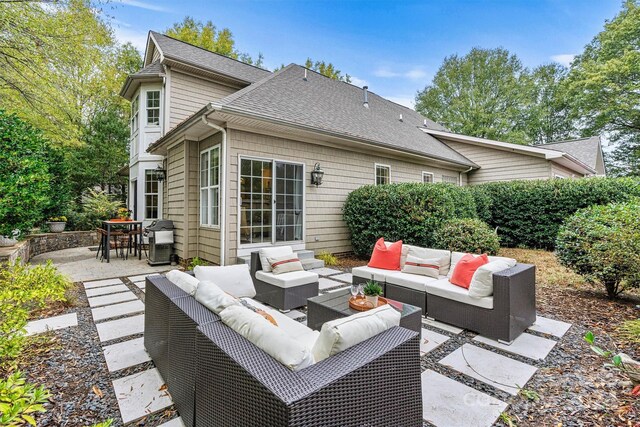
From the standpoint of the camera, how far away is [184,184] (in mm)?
6863

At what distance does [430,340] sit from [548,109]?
26.9 meters

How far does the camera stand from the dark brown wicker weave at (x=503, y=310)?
3.02 metres

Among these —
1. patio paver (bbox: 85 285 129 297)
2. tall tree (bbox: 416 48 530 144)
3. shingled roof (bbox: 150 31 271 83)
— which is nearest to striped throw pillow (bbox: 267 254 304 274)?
patio paver (bbox: 85 285 129 297)

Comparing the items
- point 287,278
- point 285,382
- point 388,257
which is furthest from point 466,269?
point 285,382

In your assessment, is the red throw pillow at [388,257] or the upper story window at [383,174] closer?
the red throw pillow at [388,257]

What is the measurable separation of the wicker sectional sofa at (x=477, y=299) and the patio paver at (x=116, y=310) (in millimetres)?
3369

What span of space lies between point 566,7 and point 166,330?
17.2m

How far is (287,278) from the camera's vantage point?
156 inches

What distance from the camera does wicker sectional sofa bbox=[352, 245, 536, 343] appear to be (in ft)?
9.96

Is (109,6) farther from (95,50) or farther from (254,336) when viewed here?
(254,336)

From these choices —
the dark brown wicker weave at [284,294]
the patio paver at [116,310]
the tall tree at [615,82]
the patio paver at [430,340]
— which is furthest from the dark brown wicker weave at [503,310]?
the tall tree at [615,82]

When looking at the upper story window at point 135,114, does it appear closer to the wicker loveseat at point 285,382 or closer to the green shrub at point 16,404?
the wicker loveseat at point 285,382

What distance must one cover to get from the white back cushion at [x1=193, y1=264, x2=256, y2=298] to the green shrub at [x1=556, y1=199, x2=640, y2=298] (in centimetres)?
497

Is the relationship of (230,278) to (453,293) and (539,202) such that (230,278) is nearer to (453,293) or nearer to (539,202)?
(453,293)
